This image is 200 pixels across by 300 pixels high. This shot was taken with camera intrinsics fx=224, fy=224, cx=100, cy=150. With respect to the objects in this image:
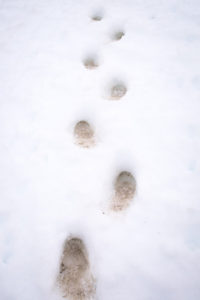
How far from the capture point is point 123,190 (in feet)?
3.57

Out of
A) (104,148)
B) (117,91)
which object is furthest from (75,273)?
(117,91)

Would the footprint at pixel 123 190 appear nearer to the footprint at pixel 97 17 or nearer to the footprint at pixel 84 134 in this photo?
the footprint at pixel 84 134

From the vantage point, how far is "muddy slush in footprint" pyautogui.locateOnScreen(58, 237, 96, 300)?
0.94 m

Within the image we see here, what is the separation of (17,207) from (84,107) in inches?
25.6

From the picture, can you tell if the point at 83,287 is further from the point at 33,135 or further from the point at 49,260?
the point at 33,135

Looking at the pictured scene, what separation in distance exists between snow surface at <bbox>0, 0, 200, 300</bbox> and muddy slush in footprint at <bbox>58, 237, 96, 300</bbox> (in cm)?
3

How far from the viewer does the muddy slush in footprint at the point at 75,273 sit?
94cm

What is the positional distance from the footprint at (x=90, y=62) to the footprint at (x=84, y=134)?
1.39 feet

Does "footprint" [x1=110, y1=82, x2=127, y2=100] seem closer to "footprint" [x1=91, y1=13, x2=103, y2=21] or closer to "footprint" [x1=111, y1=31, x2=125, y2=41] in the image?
"footprint" [x1=111, y1=31, x2=125, y2=41]

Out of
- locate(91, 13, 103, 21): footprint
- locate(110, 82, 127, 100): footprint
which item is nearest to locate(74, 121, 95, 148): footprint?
locate(110, 82, 127, 100): footprint

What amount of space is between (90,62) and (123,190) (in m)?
0.88

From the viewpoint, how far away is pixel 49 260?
39.4 inches

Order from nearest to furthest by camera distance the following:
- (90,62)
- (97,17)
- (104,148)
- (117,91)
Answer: (104,148), (117,91), (90,62), (97,17)

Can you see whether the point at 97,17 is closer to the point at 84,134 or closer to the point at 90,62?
the point at 90,62
